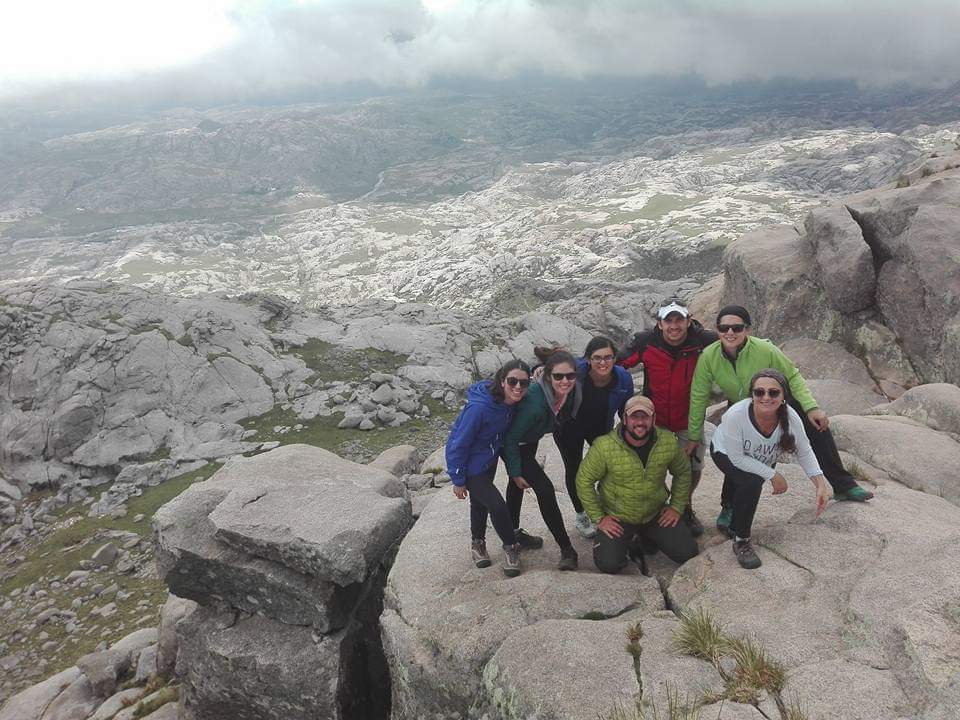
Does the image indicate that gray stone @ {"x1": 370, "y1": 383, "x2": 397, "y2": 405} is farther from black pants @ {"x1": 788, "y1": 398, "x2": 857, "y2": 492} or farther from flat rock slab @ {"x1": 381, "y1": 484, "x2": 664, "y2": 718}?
black pants @ {"x1": 788, "y1": 398, "x2": 857, "y2": 492}

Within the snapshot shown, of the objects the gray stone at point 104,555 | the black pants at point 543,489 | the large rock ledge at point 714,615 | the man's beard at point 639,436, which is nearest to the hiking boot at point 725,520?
the large rock ledge at point 714,615

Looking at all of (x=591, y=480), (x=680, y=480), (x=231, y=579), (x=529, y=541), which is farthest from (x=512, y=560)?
(x=231, y=579)

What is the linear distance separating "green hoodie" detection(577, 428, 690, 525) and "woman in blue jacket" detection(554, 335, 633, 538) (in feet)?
1.71

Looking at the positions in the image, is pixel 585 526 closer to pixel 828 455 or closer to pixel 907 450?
pixel 828 455

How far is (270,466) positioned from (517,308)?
150096 mm

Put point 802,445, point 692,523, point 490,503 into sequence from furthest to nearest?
point 692,523, point 490,503, point 802,445

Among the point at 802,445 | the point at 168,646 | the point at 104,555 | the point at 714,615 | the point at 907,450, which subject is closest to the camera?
the point at 714,615

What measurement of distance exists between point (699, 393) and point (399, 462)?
2494 cm

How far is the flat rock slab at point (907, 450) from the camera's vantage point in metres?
14.4

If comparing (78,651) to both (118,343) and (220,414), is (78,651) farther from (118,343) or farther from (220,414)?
(118,343)

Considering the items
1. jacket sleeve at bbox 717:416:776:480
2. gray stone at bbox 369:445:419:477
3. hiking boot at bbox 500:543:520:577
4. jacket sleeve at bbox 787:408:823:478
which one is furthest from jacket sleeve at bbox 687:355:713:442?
gray stone at bbox 369:445:419:477

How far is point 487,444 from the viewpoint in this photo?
11.5 meters

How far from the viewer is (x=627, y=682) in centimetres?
808

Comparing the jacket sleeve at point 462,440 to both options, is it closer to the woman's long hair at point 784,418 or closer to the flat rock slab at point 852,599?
the flat rock slab at point 852,599
